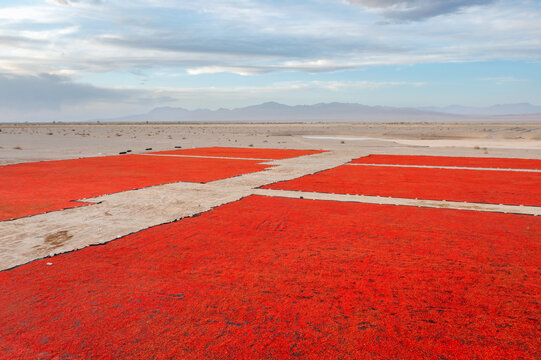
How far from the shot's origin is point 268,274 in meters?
5.60

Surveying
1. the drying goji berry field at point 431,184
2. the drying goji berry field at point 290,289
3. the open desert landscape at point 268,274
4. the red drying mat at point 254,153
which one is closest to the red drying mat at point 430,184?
the drying goji berry field at point 431,184

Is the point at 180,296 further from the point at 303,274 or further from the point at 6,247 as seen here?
the point at 6,247

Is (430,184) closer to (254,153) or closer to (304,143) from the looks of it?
(254,153)

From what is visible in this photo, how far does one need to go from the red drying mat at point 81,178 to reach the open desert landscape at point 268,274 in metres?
0.17

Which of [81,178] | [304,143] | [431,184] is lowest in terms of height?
[431,184]

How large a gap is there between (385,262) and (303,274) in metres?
1.28

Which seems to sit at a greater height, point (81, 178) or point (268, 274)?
point (81, 178)

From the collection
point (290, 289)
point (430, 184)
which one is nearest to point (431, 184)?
point (430, 184)

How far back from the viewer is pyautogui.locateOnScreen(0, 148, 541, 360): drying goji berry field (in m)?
3.93

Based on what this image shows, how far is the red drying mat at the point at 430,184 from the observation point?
1118cm

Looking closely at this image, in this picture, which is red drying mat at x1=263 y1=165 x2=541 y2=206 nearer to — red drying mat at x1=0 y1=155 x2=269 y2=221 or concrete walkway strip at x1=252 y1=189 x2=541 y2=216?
concrete walkway strip at x1=252 y1=189 x2=541 y2=216

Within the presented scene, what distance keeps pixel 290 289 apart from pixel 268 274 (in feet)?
1.83

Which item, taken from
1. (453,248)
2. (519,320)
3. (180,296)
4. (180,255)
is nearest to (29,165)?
(180,255)

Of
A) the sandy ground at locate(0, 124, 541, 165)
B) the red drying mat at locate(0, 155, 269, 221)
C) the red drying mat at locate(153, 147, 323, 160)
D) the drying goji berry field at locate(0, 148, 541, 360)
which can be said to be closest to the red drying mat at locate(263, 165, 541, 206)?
the drying goji berry field at locate(0, 148, 541, 360)
